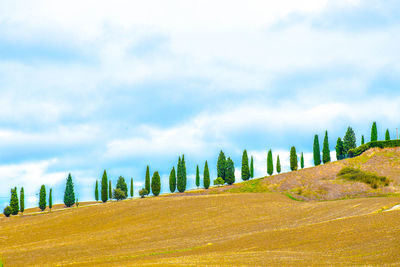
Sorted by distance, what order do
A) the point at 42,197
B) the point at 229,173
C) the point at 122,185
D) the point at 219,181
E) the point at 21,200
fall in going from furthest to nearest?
the point at 229,173 → the point at 219,181 → the point at 122,185 → the point at 42,197 → the point at 21,200

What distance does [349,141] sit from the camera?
139 m

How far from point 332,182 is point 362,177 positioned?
628cm

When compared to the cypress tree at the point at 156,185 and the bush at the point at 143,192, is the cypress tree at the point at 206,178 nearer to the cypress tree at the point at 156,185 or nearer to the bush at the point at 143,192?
the cypress tree at the point at 156,185

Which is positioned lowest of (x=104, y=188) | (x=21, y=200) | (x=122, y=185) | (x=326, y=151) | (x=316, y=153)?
(x=21, y=200)

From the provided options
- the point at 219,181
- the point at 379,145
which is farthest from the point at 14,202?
the point at 379,145

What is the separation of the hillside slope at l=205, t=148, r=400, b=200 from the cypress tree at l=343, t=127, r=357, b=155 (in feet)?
118

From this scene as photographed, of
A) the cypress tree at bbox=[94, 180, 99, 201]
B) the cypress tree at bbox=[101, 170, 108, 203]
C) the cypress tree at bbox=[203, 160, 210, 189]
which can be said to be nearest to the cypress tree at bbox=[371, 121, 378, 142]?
the cypress tree at bbox=[203, 160, 210, 189]

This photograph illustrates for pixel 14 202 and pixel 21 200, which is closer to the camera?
pixel 14 202

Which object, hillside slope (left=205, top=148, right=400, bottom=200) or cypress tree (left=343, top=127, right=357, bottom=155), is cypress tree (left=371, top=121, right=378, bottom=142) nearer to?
cypress tree (left=343, top=127, right=357, bottom=155)

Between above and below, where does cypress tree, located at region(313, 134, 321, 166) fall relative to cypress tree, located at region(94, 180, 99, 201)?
above

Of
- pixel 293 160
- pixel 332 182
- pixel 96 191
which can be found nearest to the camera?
pixel 332 182

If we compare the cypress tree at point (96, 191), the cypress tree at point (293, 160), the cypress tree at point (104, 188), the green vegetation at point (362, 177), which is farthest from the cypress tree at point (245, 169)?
the cypress tree at point (96, 191)

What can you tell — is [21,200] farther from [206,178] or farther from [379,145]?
[379,145]

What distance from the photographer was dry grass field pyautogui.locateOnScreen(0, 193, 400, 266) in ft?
106
